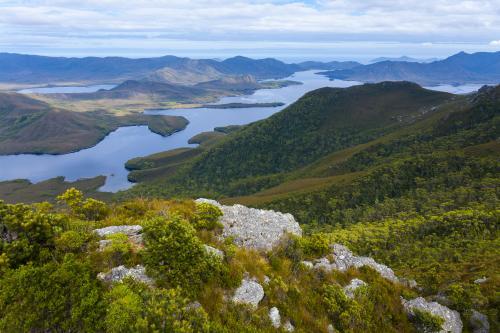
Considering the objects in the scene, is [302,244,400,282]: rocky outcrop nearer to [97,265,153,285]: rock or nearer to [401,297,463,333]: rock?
[401,297,463,333]: rock

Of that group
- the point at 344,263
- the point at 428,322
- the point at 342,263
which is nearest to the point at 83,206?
A: the point at 342,263

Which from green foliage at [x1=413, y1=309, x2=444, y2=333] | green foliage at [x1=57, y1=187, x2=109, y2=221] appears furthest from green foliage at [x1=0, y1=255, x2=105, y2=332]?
green foliage at [x1=413, y1=309, x2=444, y2=333]

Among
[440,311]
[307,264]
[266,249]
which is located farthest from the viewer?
[266,249]

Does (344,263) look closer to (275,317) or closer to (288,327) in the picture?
(288,327)

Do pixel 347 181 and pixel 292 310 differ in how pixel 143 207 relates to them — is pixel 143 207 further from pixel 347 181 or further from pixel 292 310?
pixel 347 181

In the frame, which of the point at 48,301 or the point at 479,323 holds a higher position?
the point at 48,301

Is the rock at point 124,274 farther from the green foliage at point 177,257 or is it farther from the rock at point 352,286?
the rock at point 352,286

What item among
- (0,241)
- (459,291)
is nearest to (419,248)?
(459,291)
